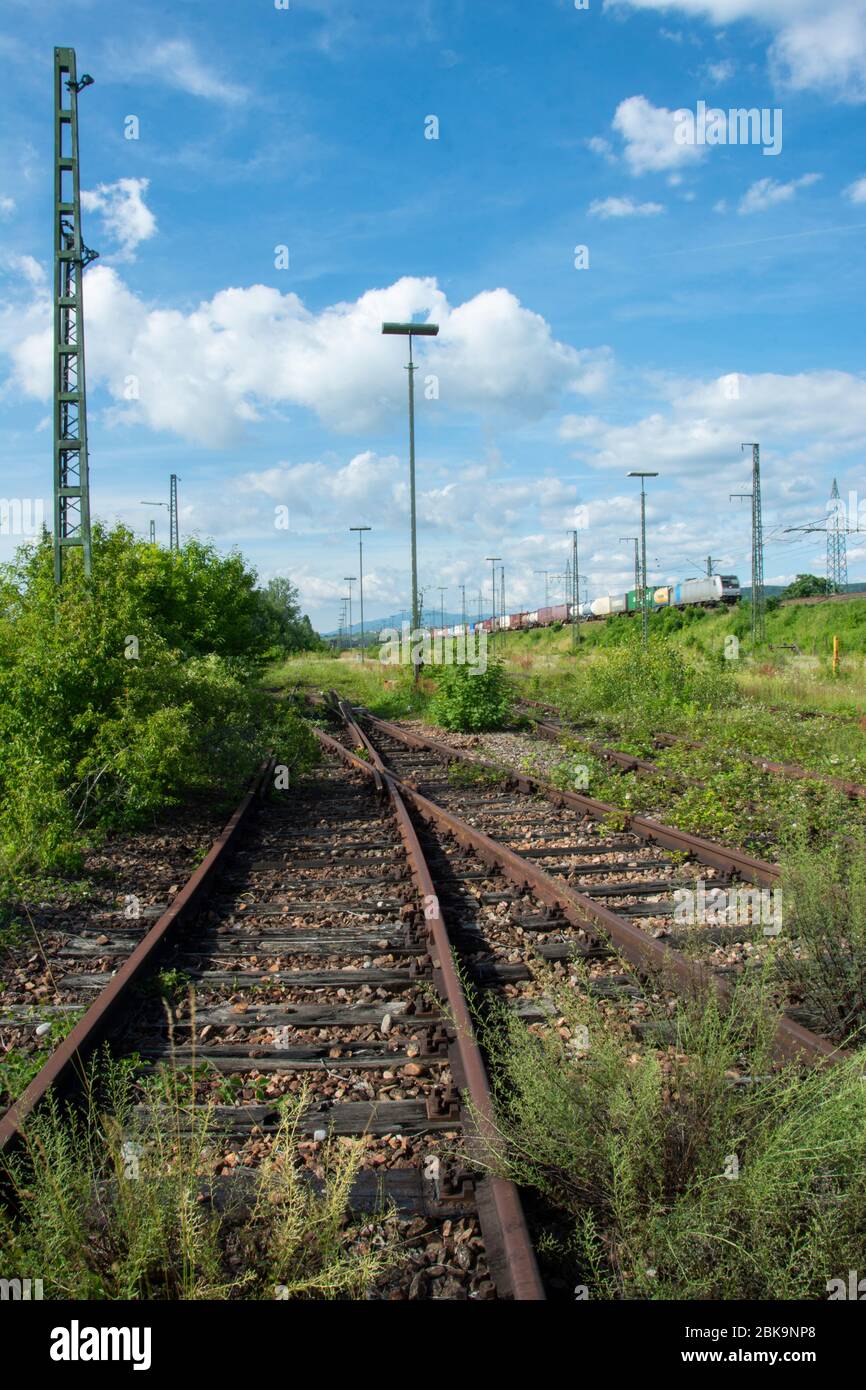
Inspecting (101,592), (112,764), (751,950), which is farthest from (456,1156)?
(101,592)

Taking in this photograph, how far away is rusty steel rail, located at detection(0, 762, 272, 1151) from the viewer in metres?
3.40

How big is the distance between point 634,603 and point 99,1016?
56.6 m

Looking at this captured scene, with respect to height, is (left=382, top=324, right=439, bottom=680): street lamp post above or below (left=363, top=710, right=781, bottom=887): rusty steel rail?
above

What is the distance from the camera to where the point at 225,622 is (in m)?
21.9

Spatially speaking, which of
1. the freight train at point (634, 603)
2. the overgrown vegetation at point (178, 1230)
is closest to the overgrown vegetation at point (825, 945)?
the overgrown vegetation at point (178, 1230)

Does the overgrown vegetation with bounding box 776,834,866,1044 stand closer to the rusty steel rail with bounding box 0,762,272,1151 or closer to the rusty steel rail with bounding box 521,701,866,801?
the rusty steel rail with bounding box 0,762,272,1151

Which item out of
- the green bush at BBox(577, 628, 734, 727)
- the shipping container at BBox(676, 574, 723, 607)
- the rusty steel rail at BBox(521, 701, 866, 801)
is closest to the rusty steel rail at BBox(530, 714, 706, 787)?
the rusty steel rail at BBox(521, 701, 866, 801)

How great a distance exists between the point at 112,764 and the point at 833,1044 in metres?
6.81

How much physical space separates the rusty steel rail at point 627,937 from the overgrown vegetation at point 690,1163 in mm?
238

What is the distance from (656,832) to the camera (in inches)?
319

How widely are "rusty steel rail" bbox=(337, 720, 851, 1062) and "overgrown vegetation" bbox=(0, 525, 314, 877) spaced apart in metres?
3.00
